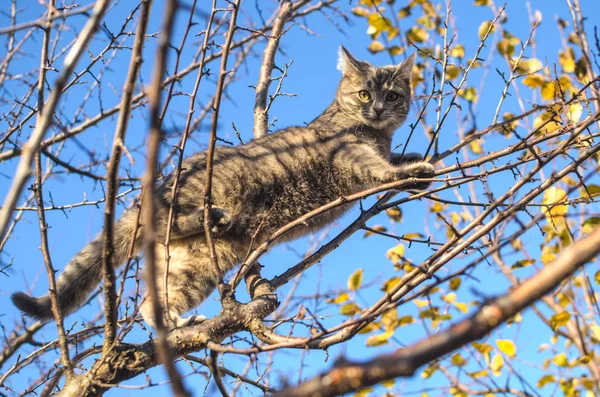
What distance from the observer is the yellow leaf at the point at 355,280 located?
378 centimetres

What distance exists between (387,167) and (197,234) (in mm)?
1175

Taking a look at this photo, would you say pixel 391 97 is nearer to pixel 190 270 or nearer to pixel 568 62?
pixel 568 62

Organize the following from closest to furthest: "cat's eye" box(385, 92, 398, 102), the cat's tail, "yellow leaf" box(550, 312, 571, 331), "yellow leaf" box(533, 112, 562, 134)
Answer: "yellow leaf" box(533, 112, 562, 134)
the cat's tail
"yellow leaf" box(550, 312, 571, 331)
"cat's eye" box(385, 92, 398, 102)

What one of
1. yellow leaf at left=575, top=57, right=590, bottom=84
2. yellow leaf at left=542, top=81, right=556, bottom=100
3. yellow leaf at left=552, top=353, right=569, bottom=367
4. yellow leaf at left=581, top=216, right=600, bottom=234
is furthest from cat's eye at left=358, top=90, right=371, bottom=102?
yellow leaf at left=552, top=353, right=569, bottom=367

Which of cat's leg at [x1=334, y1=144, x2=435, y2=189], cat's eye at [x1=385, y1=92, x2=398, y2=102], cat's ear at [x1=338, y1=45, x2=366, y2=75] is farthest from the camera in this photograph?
cat's ear at [x1=338, y1=45, x2=366, y2=75]

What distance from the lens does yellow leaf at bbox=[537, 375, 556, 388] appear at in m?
3.76

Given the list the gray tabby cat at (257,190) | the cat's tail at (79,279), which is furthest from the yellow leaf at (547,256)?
the cat's tail at (79,279)

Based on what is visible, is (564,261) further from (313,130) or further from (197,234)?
(313,130)

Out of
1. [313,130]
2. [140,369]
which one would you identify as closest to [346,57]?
[313,130]

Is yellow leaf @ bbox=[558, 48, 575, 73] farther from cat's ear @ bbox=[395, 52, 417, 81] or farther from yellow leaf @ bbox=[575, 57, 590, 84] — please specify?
cat's ear @ bbox=[395, 52, 417, 81]

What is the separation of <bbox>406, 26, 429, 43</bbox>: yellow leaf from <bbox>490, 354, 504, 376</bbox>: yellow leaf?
245 cm

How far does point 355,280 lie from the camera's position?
3814mm

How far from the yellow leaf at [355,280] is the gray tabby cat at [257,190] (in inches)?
18.6

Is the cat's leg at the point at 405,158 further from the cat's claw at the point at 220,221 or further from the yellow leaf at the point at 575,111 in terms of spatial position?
the cat's claw at the point at 220,221
